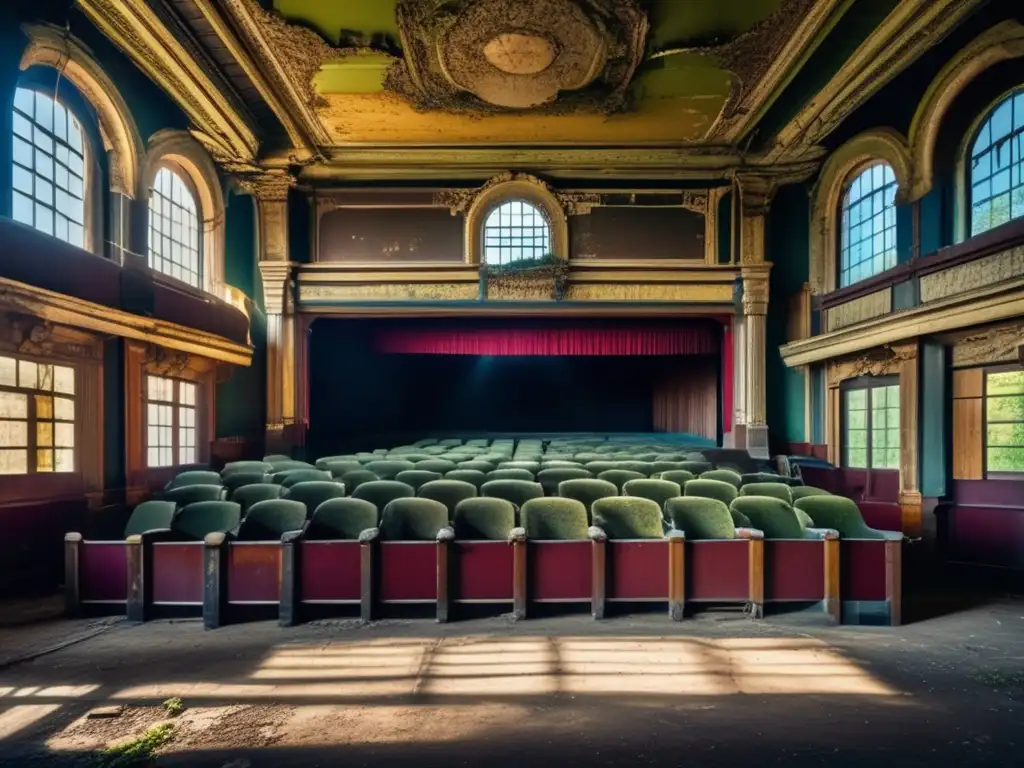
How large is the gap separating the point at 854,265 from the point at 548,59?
4592mm

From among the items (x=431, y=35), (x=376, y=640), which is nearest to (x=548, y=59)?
(x=431, y=35)

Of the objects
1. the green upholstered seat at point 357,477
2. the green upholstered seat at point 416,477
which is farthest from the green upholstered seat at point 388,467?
the green upholstered seat at point 416,477

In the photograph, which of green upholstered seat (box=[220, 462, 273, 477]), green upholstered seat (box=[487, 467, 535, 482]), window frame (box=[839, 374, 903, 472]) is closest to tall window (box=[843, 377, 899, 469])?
window frame (box=[839, 374, 903, 472])

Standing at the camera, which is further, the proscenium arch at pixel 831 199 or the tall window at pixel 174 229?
the proscenium arch at pixel 831 199

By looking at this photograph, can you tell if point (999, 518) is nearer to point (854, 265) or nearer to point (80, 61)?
point (854, 265)

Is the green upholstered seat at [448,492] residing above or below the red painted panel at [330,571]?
above

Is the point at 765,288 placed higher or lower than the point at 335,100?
lower

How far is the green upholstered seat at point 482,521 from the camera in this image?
4051mm

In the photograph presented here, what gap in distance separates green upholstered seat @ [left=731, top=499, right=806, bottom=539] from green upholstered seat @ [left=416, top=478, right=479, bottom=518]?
6.35 ft

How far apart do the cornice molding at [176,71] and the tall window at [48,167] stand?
854 millimetres

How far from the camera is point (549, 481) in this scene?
5.84 metres

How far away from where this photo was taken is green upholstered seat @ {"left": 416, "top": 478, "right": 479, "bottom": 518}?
4730 millimetres

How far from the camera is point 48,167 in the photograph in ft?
17.7

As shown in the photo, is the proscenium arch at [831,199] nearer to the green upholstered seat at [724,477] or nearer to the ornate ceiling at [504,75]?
the ornate ceiling at [504,75]
